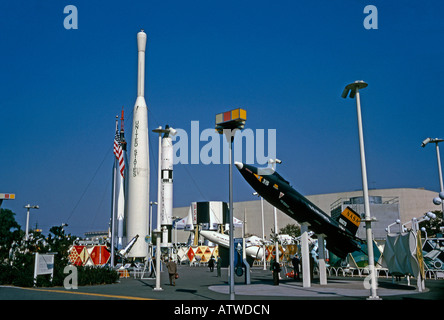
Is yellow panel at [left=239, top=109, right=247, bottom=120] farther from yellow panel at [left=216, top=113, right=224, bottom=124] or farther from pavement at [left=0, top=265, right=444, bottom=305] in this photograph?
pavement at [left=0, top=265, right=444, bottom=305]

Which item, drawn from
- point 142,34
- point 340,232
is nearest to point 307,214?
point 340,232

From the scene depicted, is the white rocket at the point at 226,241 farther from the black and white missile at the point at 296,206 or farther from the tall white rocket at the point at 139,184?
the black and white missile at the point at 296,206

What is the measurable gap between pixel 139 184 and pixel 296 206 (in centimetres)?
2797

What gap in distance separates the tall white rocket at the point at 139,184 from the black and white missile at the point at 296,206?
26786 millimetres

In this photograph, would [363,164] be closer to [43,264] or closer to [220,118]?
[220,118]

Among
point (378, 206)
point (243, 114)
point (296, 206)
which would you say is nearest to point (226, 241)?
point (378, 206)

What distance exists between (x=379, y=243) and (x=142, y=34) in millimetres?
37435

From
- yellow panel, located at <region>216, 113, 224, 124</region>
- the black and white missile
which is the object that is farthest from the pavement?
yellow panel, located at <region>216, 113, 224, 124</region>

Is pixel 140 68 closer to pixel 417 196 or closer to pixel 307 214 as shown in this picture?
pixel 307 214

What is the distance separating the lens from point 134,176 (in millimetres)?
46375

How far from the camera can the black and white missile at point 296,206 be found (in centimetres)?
2081

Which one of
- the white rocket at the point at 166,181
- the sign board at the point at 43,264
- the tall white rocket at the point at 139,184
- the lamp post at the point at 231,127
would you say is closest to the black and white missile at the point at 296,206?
the lamp post at the point at 231,127

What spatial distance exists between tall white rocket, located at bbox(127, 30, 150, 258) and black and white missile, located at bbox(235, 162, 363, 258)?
2679cm
